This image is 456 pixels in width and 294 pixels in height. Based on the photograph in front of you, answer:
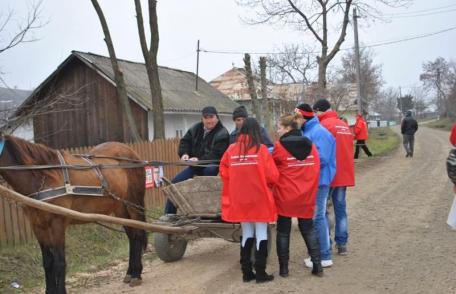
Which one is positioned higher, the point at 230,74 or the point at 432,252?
the point at 230,74

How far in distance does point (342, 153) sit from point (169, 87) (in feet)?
73.9

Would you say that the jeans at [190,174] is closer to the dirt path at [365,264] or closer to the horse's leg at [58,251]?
the dirt path at [365,264]

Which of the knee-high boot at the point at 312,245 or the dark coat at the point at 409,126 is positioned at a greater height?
the dark coat at the point at 409,126

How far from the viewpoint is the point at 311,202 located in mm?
6039

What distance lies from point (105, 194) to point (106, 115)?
1896cm

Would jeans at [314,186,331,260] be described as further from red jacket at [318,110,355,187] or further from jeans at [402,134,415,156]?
jeans at [402,134,415,156]

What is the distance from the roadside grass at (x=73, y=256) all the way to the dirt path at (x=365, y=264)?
2.90ft

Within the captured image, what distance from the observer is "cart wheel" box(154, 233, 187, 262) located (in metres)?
7.05

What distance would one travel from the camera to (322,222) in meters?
6.47

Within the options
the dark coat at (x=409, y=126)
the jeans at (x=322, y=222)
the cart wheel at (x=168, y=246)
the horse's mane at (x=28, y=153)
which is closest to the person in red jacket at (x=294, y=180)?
the jeans at (x=322, y=222)

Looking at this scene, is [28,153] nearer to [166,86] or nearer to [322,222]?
[322,222]

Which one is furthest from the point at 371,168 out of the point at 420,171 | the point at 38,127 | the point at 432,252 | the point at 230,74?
the point at 230,74

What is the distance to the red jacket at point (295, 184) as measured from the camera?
5.96m

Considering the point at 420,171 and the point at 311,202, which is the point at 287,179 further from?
the point at 420,171
